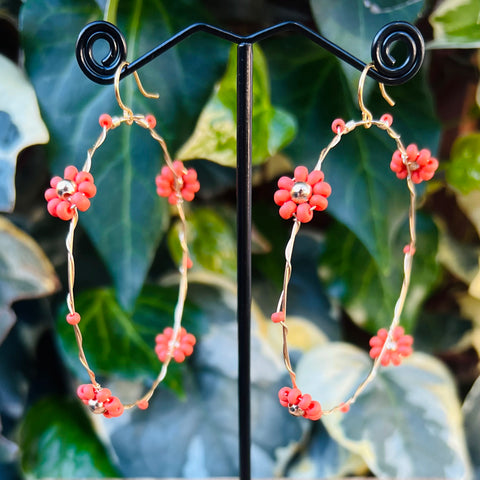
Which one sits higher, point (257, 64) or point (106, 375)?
point (257, 64)

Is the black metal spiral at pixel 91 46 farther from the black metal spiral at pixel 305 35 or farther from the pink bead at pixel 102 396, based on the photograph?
the pink bead at pixel 102 396

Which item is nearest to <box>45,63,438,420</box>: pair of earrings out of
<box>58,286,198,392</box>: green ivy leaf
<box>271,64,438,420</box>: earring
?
<box>271,64,438,420</box>: earring

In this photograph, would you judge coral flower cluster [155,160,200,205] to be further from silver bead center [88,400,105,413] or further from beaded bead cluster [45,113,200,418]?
silver bead center [88,400,105,413]

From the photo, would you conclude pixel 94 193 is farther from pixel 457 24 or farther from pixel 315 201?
pixel 457 24

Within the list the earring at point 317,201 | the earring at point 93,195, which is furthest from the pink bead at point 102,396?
the earring at point 317,201

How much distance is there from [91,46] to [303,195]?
14 cm

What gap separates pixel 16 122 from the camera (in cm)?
42

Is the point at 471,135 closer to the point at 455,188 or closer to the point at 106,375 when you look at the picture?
the point at 455,188

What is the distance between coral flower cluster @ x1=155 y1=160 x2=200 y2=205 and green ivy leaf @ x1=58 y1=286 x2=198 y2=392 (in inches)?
6.3

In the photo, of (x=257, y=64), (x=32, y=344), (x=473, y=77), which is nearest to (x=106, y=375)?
(x=32, y=344)

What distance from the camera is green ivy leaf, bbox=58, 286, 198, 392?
479 millimetres

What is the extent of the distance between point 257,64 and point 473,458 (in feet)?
1.40

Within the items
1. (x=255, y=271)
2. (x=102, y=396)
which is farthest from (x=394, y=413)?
(x=102, y=396)

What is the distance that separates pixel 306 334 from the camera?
19.6 inches
